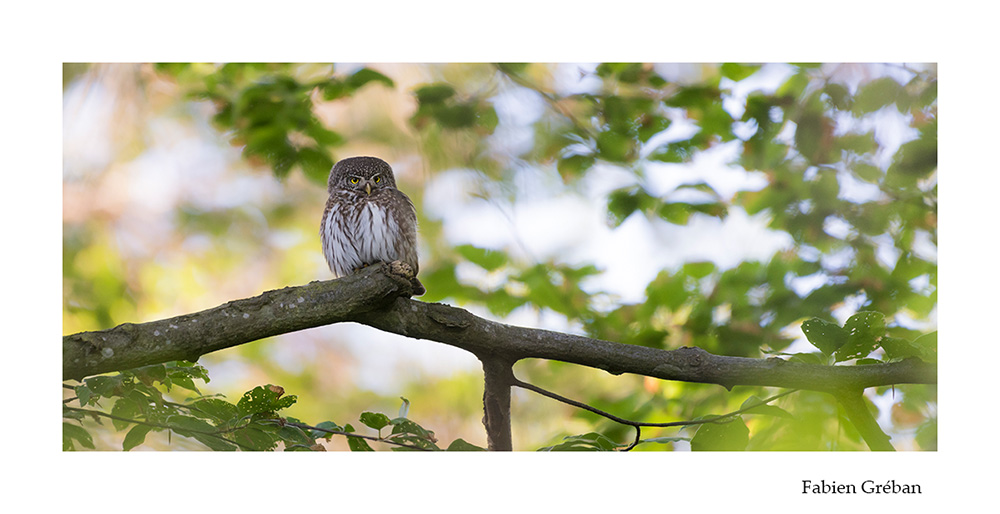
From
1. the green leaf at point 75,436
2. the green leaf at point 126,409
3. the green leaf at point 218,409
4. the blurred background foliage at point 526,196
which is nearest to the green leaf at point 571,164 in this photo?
the blurred background foliage at point 526,196

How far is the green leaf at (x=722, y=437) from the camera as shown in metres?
2.04

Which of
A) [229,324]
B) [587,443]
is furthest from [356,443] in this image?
[587,443]

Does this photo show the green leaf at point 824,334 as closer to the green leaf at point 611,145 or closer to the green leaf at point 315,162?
the green leaf at point 611,145

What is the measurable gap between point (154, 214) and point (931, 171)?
2.67 metres

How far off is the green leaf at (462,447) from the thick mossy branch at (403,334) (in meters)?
0.27

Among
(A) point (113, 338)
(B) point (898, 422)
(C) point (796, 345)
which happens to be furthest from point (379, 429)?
(B) point (898, 422)

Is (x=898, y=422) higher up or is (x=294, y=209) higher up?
(x=294, y=209)

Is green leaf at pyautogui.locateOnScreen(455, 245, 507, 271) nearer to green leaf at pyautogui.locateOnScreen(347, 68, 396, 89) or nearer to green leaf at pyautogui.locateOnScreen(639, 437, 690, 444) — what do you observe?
green leaf at pyautogui.locateOnScreen(347, 68, 396, 89)

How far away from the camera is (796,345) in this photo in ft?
7.41

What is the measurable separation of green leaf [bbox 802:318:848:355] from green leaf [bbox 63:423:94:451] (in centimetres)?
203

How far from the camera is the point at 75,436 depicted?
196 centimetres

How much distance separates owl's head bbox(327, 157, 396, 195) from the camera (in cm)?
223

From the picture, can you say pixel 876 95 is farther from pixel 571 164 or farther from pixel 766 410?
pixel 766 410

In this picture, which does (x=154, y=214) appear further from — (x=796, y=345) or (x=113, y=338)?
(x=796, y=345)
